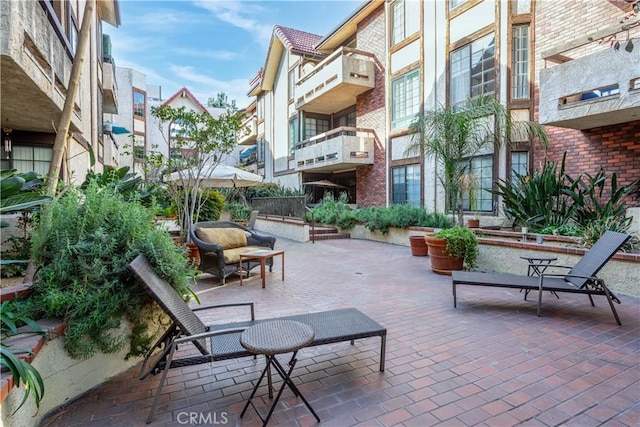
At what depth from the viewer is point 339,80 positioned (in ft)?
50.8

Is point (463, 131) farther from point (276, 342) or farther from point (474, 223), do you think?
point (276, 342)

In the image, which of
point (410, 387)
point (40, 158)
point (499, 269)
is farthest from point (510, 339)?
point (40, 158)

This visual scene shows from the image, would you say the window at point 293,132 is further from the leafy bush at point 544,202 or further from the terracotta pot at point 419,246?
the leafy bush at point 544,202

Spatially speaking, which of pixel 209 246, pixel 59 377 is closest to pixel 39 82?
pixel 209 246

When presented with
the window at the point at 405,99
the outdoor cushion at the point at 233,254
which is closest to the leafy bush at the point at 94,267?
the outdoor cushion at the point at 233,254

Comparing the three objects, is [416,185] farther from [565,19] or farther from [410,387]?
[410,387]

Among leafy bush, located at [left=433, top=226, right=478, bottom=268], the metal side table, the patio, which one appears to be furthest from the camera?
leafy bush, located at [left=433, top=226, right=478, bottom=268]

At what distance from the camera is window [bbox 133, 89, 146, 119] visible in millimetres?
30038

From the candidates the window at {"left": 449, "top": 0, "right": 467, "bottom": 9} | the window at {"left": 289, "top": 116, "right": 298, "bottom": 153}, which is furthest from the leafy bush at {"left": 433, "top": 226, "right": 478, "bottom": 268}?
the window at {"left": 289, "top": 116, "right": 298, "bottom": 153}

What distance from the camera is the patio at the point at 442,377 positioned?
2.51m

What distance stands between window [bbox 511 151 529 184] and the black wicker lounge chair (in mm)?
9313

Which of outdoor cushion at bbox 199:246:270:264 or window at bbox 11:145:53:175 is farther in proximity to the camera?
window at bbox 11:145:53:175

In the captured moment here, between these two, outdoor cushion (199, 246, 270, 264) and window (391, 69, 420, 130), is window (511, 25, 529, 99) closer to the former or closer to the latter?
window (391, 69, 420, 130)

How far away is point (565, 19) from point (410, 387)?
11.3 metres
